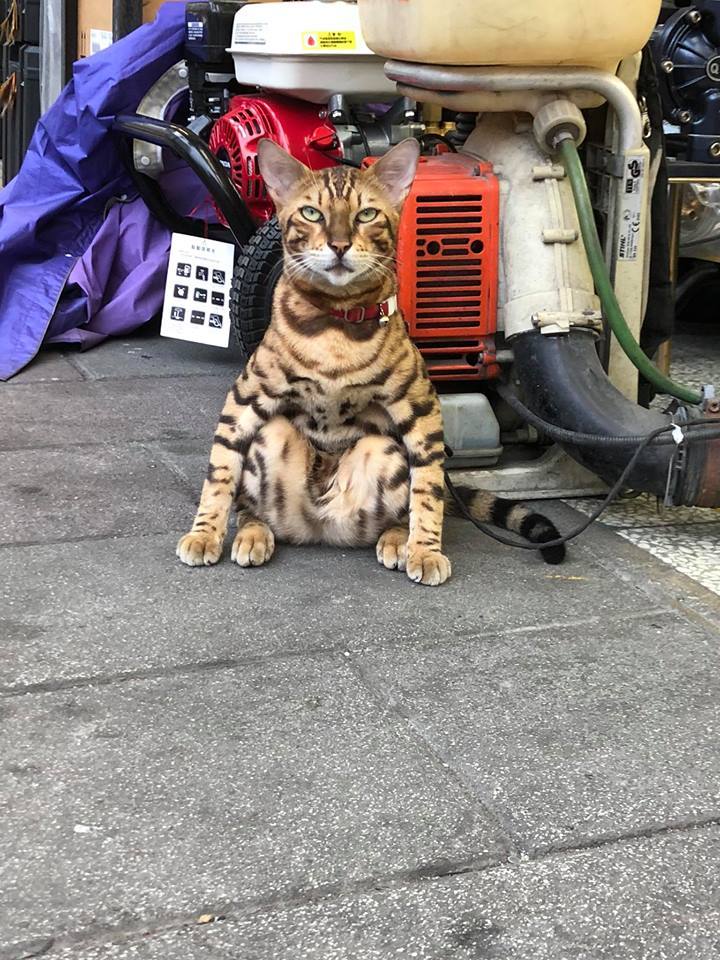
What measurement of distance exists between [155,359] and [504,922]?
363cm

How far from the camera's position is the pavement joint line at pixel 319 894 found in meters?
1.85

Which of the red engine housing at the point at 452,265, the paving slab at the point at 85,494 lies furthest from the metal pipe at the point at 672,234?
the paving slab at the point at 85,494

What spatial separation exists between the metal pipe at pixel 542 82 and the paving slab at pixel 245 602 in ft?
3.91

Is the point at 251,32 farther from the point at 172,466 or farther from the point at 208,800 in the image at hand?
the point at 208,800

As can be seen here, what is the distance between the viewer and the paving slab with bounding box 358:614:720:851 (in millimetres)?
2230

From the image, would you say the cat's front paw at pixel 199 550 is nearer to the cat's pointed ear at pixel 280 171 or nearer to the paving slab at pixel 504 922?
the cat's pointed ear at pixel 280 171

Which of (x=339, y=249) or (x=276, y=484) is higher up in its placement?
(x=339, y=249)

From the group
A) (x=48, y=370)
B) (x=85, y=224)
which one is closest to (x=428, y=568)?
(x=48, y=370)

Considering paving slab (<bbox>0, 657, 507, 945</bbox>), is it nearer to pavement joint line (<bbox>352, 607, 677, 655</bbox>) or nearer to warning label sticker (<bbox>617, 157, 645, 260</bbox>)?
pavement joint line (<bbox>352, 607, 677, 655</bbox>)

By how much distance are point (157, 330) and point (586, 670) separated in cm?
340

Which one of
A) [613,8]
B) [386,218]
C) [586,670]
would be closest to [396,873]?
[586,670]

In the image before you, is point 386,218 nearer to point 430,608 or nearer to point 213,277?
point 430,608

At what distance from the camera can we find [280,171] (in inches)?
124

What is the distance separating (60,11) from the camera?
6.66 metres
